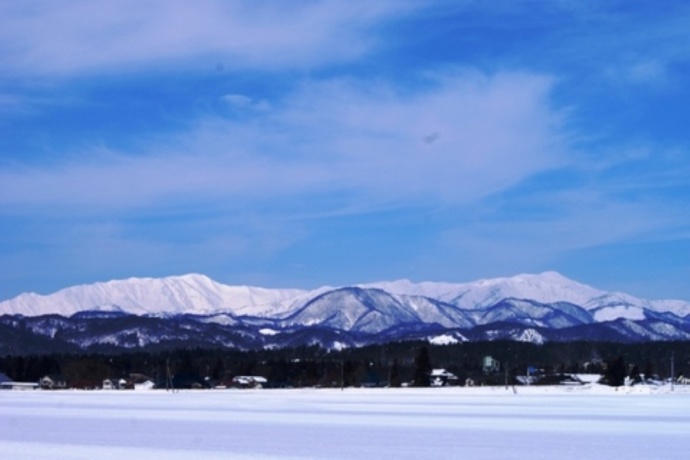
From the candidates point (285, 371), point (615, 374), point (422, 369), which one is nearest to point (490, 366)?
point (285, 371)

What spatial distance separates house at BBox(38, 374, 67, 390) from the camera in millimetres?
123150

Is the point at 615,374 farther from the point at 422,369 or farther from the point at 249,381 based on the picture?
the point at 249,381

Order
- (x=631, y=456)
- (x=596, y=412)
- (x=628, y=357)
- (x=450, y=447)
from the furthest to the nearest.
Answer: (x=628, y=357) → (x=596, y=412) → (x=450, y=447) → (x=631, y=456)

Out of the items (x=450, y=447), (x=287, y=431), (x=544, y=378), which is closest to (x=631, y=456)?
(x=450, y=447)

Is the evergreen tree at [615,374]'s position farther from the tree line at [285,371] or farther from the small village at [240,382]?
the small village at [240,382]

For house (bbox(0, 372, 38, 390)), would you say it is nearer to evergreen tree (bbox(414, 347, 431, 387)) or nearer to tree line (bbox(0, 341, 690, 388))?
tree line (bbox(0, 341, 690, 388))

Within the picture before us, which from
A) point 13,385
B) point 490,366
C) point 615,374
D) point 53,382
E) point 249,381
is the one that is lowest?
point 13,385

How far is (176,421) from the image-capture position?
127 ft

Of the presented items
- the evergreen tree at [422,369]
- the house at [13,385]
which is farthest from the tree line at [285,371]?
the house at [13,385]

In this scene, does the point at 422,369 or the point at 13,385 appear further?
the point at 13,385

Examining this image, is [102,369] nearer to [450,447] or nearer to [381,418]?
[381,418]

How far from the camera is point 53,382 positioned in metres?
129

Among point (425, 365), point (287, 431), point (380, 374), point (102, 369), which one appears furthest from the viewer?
point (380, 374)

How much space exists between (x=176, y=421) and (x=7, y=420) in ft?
20.5
